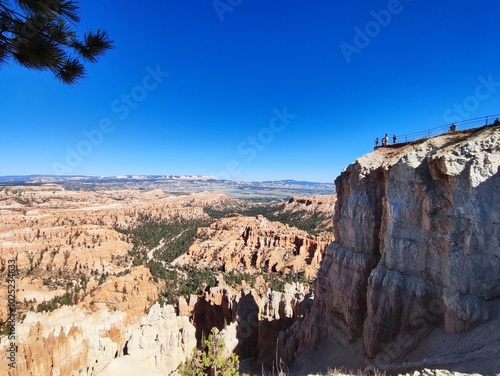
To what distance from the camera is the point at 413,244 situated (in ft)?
42.1

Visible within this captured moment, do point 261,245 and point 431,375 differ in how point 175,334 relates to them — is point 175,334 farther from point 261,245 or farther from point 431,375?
point 261,245

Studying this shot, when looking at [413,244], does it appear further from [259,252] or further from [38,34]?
[259,252]

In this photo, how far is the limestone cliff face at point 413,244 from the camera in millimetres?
10531

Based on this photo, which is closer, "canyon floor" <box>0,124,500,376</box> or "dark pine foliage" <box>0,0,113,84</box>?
"dark pine foliage" <box>0,0,113,84</box>

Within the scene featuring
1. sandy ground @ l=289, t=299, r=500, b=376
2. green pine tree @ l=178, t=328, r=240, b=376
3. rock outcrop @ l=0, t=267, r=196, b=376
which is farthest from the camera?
rock outcrop @ l=0, t=267, r=196, b=376

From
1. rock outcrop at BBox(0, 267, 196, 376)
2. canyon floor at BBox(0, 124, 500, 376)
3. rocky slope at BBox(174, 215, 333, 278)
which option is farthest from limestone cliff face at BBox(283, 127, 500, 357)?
rocky slope at BBox(174, 215, 333, 278)

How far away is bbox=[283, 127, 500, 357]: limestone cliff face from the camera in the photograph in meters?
10.5

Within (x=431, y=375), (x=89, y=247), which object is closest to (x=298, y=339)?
(x=431, y=375)

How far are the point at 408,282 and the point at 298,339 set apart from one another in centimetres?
937

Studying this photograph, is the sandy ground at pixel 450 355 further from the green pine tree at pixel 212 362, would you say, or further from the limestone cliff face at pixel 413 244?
the green pine tree at pixel 212 362

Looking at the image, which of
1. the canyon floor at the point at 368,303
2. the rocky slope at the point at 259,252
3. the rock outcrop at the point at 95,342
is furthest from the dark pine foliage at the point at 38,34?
the rocky slope at the point at 259,252

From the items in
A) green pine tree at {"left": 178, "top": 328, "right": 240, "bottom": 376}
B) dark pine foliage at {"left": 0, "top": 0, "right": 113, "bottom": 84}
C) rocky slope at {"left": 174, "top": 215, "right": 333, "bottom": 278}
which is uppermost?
dark pine foliage at {"left": 0, "top": 0, "right": 113, "bottom": 84}

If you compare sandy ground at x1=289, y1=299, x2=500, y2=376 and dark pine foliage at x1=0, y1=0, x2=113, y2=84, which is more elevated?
dark pine foliage at x1=0, y1=0, x2=113, y2=84

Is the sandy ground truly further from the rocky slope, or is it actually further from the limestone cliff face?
the rocky slope
